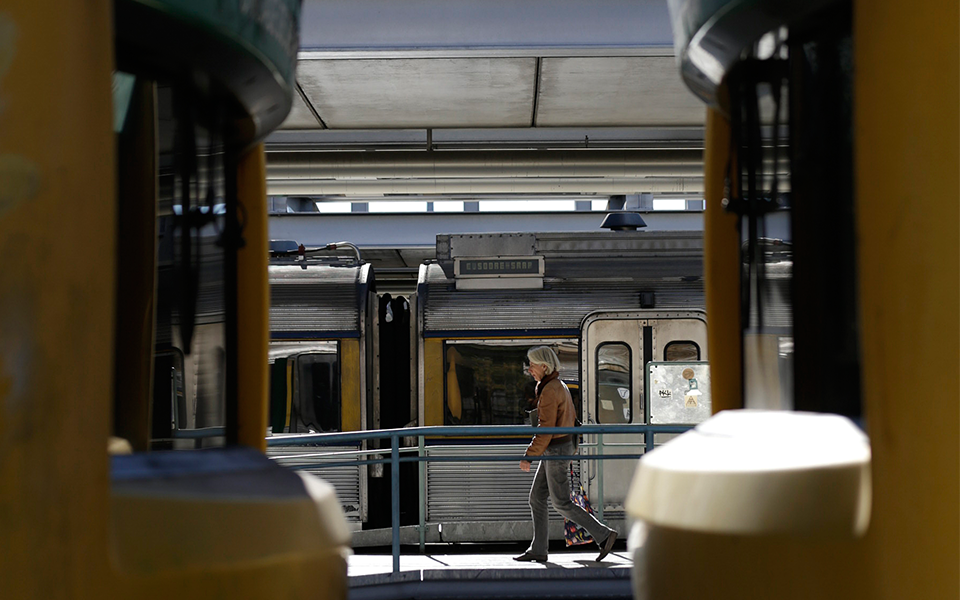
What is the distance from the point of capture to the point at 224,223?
2236 millimetres

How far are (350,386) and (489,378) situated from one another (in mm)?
1399

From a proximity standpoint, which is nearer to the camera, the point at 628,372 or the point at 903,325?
the point at 903,325

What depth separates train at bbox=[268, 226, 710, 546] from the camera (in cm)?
845

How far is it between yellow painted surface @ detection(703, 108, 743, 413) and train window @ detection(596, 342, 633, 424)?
19.9ft

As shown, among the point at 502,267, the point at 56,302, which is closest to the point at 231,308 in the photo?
the point at 56,302

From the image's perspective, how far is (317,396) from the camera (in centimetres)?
862

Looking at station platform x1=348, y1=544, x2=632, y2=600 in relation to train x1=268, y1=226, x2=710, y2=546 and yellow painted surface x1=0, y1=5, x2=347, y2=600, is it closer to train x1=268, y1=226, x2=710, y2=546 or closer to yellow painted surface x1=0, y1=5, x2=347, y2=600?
train x1=268, y1=226, x2=710, y2=546

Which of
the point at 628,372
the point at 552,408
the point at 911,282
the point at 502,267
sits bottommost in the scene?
the point at 552,408

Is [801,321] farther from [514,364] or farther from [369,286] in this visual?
[369,286]

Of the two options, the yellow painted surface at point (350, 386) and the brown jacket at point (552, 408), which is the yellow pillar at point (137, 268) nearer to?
the brown jacket at point (552, 408)

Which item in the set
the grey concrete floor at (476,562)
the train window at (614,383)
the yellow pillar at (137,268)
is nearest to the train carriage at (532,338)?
the train window at (614,383)

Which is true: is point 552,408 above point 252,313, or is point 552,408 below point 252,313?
below

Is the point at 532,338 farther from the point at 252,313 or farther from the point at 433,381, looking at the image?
the point at 252,313

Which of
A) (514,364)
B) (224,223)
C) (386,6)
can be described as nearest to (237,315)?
(224,223)
